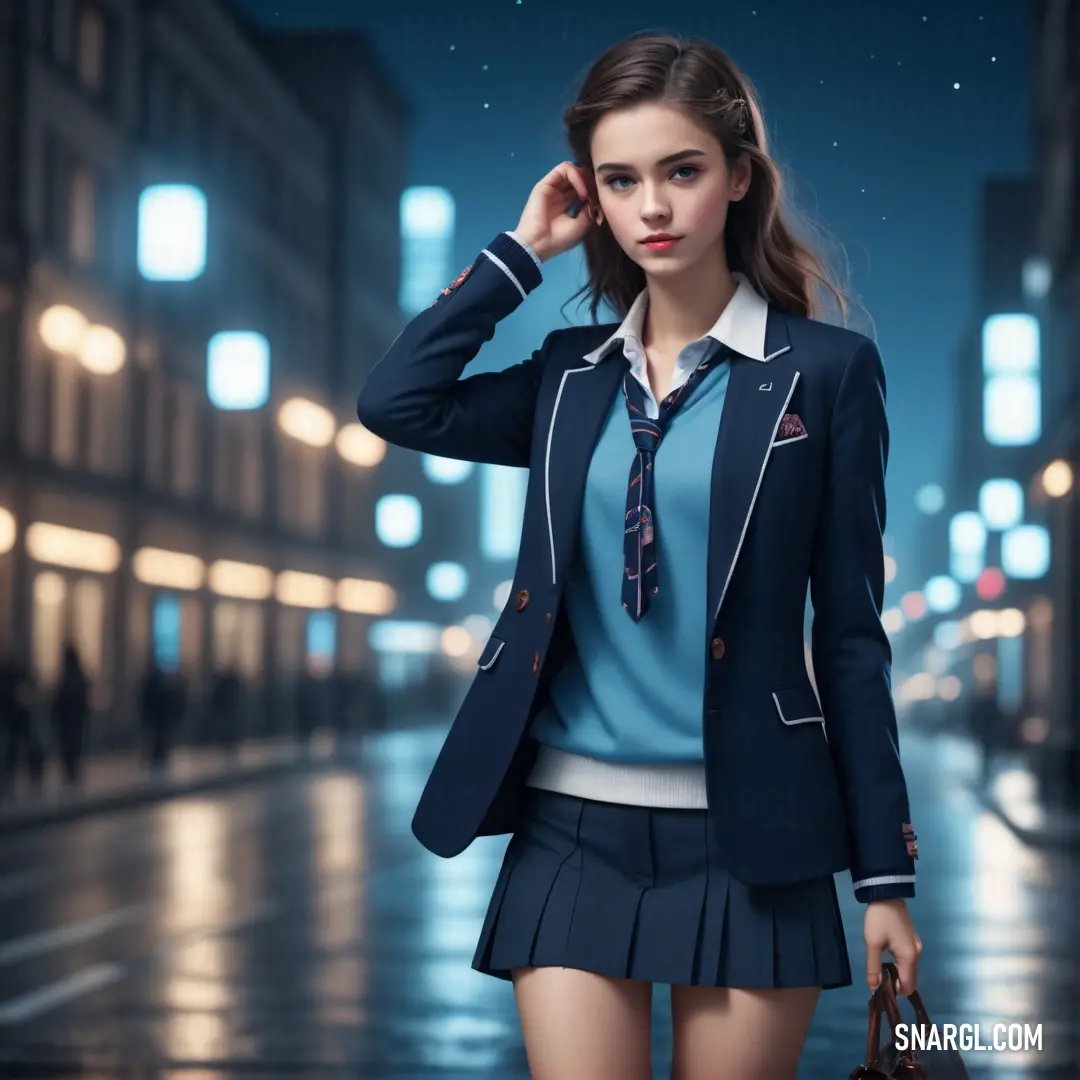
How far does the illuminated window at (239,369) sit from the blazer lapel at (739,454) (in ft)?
127

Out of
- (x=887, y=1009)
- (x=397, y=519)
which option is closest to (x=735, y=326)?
(x=887, y=1009)

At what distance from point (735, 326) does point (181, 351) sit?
141ft

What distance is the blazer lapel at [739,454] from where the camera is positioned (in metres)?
3.22

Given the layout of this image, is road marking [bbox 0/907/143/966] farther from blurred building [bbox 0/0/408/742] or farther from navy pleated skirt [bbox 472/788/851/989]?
blurred building [bbox 0/0/408/742]

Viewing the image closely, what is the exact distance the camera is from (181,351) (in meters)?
45.5

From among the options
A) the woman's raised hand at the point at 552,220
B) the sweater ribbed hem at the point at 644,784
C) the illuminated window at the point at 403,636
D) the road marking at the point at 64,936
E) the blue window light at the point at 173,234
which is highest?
the blue window light at the point at 173,234

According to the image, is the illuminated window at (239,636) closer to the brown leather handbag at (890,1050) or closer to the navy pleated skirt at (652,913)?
the navy pleated skirt at (652,913)

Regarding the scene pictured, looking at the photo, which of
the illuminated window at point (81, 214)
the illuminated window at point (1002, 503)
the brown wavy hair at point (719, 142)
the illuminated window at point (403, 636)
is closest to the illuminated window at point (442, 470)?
the illuminated window at point (403, 636)

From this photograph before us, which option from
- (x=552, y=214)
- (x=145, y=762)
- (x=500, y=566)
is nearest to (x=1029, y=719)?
(x=145, y=762)

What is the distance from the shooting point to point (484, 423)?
3.62 metres

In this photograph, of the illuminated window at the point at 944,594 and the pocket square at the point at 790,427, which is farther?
the illuminated window at the point at 944,594

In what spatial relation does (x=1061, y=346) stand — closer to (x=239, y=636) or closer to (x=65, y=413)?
(x=239, y=636)

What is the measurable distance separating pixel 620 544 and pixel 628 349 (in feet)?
1.16

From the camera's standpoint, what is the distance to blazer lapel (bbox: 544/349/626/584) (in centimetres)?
335
